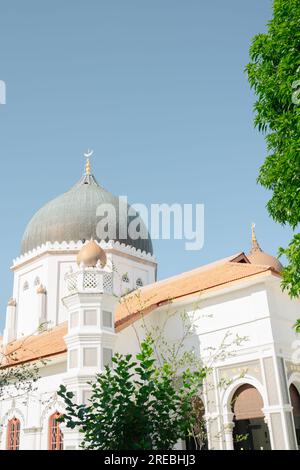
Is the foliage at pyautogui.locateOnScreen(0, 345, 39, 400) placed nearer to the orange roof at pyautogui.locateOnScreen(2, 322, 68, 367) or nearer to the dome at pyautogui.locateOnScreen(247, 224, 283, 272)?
the orange roof at pyautogui.locateOnScreen(2, 322, 68, 367)

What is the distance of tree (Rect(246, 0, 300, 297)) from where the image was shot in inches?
356

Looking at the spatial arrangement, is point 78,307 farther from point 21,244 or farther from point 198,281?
point 21,244

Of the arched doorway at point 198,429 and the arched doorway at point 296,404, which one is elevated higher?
the arched doorway at point 296,404

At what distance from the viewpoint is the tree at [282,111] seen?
29.7 feet

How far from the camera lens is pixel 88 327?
14.0m

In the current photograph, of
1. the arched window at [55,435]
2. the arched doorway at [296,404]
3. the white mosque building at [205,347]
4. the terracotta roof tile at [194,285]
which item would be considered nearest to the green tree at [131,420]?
the white mosque building at [205,347]

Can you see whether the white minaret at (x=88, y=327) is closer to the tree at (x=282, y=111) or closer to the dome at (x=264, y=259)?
the tree at (x=282, y=111)

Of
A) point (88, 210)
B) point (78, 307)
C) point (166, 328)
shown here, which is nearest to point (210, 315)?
point (166, 328)

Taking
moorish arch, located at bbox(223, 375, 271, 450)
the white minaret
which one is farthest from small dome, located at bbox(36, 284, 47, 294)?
moorish arch, located at bbox(223, 375, 271, 450)

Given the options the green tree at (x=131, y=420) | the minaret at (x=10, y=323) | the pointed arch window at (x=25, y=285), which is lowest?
the green tree at (x=131, y=420)

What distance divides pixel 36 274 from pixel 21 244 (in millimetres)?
2446

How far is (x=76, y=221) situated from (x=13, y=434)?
11.5 metres

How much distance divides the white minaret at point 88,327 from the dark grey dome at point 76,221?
399 inches

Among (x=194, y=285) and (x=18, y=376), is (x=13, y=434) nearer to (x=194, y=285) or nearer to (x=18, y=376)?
(x=18, y=376)
